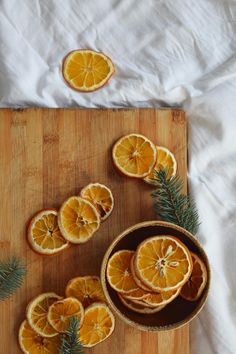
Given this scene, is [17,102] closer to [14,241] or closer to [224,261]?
[14,241]

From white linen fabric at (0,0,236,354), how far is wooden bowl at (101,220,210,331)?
0.18m

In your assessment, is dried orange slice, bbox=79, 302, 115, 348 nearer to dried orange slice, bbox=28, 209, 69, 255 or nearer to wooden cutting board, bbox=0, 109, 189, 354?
wooden cutting board, bbox=0, 109, 189, 354

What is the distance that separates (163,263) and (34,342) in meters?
0.45

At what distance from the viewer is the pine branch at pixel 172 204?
4.05ft

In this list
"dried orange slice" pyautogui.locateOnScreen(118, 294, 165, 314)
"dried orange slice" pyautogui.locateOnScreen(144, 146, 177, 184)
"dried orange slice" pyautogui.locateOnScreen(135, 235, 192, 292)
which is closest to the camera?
"dried orange slice" pyautogui.locateOnScreen(135, 235, 192, 292)

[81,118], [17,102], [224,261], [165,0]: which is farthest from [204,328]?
[165,0]

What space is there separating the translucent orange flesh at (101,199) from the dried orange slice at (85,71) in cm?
29

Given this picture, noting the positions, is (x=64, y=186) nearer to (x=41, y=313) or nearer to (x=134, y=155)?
(x=134, y=155)

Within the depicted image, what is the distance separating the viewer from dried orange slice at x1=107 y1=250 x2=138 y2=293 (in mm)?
1187

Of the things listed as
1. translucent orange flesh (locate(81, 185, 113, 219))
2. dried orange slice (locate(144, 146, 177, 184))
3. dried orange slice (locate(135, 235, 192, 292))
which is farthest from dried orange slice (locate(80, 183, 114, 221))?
dried orange slice (locate(135, 235, 192, 292))

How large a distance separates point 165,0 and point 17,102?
0.52m

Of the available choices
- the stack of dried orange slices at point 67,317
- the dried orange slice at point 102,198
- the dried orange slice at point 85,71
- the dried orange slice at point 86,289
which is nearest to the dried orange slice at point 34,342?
the stack of dried orange slices at point 67,317

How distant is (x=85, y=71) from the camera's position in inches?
54.6

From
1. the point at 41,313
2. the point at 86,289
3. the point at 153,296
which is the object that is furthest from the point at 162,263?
the point at 41,313
